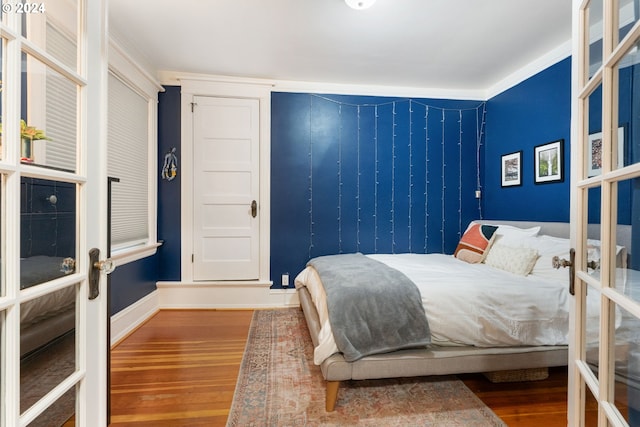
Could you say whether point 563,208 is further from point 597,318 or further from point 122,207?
point 122,207

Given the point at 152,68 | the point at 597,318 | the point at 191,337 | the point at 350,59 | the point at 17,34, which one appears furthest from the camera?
the point at 152,68

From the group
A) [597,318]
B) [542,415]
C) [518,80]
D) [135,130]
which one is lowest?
[542,415]

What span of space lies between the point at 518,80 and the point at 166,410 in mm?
4369

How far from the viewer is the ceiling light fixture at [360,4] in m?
2.10

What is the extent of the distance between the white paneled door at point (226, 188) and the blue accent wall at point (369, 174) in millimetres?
263

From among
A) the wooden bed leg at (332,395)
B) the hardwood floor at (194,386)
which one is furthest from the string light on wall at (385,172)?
the wooden bed leg at (332,395)

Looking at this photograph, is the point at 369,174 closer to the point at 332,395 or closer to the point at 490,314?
the point at 490,314

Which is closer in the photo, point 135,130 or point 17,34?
point 17,34

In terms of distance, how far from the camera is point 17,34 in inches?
25.8

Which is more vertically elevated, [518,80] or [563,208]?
[518,80]

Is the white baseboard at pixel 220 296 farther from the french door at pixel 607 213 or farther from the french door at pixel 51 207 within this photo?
the french door at pixel 607 213

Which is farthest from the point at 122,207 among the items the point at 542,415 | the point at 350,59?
the point at 542,415

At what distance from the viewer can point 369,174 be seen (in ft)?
12.3

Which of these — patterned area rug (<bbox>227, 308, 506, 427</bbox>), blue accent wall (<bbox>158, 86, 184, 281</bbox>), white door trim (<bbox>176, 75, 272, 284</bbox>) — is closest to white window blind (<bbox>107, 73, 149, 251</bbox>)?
blue accent wall (<bbox>158, 86, 184, 281</bbox>)
